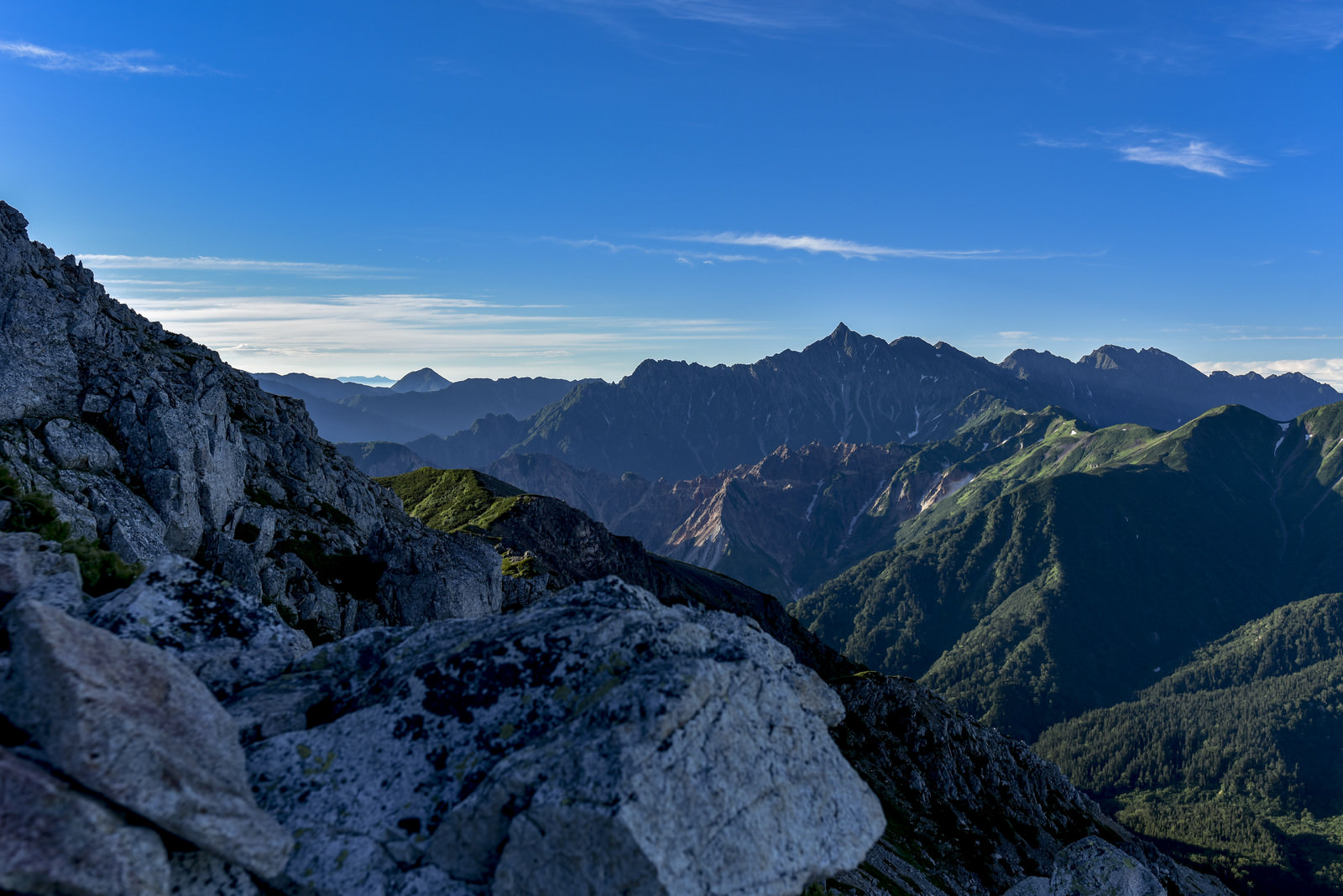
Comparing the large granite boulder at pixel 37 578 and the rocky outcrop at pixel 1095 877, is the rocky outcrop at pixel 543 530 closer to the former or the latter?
the rocky outcrop at pixel 1095 877

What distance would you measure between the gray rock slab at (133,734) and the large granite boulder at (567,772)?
103cm

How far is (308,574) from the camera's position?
2484 inches

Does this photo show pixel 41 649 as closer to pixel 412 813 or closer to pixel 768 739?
pixel 412 813

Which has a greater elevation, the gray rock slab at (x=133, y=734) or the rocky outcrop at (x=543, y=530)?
the gray rock slab at (x=133, y=734)

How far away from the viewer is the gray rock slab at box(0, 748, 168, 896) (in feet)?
26.1

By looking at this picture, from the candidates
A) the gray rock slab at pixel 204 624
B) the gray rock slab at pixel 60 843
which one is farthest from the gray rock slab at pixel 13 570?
the gray rock slab at pixel 60 843

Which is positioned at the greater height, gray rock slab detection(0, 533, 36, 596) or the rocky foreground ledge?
gray rock slab detection(0, 533, 36, 596)

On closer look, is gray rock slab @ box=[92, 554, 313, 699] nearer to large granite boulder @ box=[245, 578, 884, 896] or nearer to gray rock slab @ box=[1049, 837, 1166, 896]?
large granite boulder @ box=[245, 578, 884, 896]

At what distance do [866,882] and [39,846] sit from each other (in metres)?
41.3

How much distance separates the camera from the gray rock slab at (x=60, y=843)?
7.96m

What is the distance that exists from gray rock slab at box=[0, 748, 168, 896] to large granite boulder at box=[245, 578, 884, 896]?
259 cm

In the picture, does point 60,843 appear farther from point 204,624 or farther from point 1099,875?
point 1099,875

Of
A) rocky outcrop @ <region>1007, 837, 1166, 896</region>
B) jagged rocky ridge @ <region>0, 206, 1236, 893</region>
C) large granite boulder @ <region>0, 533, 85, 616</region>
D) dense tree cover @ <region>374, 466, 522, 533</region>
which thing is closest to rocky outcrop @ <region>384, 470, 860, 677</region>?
dense tree cover @ <region>374, 466, 522, 533</region>

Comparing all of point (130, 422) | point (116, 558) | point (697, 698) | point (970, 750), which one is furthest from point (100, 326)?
point (970, 750)
